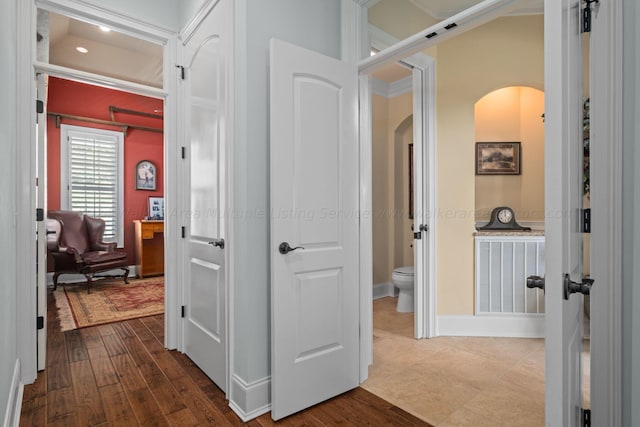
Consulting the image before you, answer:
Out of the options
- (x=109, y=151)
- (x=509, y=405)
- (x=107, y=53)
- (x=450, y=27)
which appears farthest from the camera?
(x=109, y=151)

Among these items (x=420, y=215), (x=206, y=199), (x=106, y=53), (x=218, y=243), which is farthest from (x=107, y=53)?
(x=420, y=215)

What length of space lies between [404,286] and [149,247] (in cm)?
407

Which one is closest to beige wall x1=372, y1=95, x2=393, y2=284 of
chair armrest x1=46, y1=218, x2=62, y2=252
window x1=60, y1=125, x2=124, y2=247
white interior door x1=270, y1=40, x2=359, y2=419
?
white interior door x1=270, y1=40, x2=359, y2=419

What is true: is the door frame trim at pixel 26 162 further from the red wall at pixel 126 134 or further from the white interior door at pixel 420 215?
the red wall at pixel 126 134

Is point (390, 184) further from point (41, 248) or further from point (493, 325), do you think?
point (41, 248)

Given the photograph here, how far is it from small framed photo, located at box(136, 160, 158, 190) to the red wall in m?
0.06

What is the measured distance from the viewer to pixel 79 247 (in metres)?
4.88

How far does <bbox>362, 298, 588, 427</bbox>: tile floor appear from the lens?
6.11 feet

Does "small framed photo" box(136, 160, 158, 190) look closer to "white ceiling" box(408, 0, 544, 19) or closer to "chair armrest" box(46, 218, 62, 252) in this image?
"chair armrest" box(46, 218, 62, 252)

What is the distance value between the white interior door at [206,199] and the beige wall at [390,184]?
8.45 ft

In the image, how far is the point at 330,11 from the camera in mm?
2207

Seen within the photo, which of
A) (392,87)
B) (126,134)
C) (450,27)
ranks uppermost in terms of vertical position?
(392,87)

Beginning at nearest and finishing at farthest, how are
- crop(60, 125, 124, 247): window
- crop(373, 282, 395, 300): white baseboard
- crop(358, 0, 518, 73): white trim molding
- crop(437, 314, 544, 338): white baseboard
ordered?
crop(358, 0, 518, 73): white trim molding → crop(437, 314, 544, 338): white baseboard → crop(373, 282, 395, 300): white baseboard → crop(60, 125, 124, 247): window

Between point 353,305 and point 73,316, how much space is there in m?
3.13
